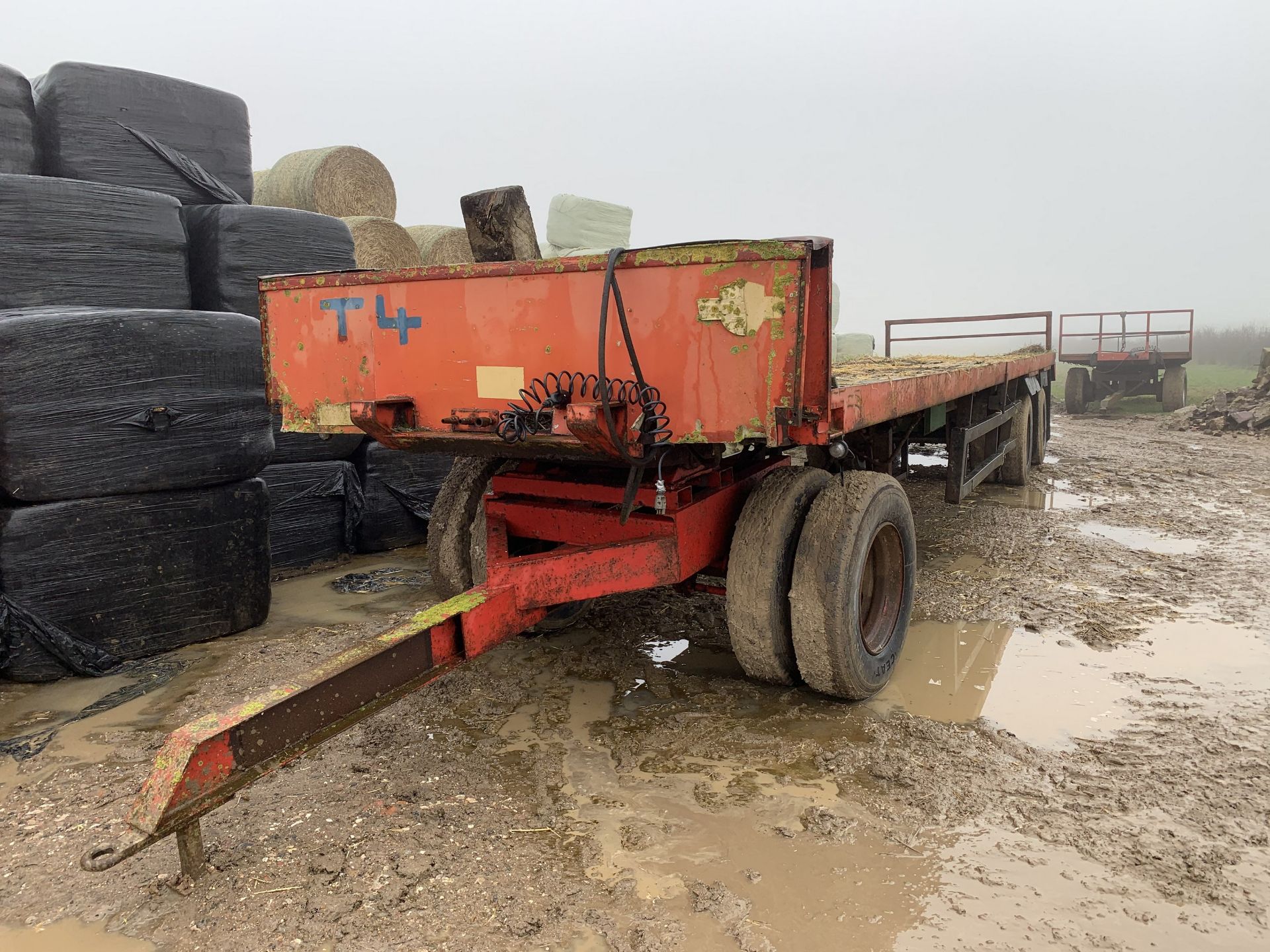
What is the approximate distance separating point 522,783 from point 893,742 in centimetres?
126

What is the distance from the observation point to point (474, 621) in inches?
101

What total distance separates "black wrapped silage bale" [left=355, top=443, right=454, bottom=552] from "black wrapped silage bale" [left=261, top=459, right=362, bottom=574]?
0.08 meters

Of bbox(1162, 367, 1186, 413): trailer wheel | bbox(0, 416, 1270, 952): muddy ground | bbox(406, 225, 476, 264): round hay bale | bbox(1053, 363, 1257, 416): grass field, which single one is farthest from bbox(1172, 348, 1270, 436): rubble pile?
bbox(406, 225, 476, 264): round hay bale

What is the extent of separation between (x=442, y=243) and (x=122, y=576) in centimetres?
568

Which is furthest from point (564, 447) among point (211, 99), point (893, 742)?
point (211, 99)

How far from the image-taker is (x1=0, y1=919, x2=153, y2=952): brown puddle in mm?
1987

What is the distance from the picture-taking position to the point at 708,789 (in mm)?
2645

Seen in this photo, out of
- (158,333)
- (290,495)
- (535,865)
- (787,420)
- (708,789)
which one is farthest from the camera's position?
(290,495)

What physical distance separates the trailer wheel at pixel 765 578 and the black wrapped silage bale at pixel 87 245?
3.44m

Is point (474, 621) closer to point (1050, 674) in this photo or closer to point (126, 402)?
point (126, 402)

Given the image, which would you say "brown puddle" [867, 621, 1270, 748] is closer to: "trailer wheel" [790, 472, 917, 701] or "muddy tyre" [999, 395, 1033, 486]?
"trailer wheel" [790, 472, 917, 701]

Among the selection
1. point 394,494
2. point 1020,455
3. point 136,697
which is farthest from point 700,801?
point 1020,455

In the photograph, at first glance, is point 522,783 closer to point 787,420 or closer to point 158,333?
point 787,420

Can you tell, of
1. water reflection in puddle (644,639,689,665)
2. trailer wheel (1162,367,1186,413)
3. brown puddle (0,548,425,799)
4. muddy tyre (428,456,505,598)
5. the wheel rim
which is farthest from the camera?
trailer wheel (1162,367,1186,413)
